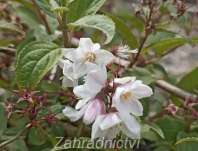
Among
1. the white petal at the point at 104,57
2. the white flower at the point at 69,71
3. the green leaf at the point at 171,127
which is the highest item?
the white petal at the point at 104,57

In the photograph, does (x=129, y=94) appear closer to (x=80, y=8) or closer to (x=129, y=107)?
(x=129, y=107)

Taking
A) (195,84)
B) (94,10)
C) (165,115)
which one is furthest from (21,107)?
(195,84)

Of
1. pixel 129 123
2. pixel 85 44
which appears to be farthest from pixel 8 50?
pixel 129 123

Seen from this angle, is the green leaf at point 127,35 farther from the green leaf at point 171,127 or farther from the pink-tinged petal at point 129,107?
the pink-tinged petal at point 129,107

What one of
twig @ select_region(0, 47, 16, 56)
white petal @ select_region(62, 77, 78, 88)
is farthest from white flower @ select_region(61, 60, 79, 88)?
twig @ select_region(0, 47, 16, 56)

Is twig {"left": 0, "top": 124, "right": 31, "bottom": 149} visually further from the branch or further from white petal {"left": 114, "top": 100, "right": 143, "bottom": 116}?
the branch

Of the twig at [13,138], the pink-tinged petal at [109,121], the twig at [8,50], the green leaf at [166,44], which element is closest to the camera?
the pink-tinged petal at [109,121]

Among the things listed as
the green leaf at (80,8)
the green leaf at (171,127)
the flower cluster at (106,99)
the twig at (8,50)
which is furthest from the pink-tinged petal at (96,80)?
the twig at (8,50)
